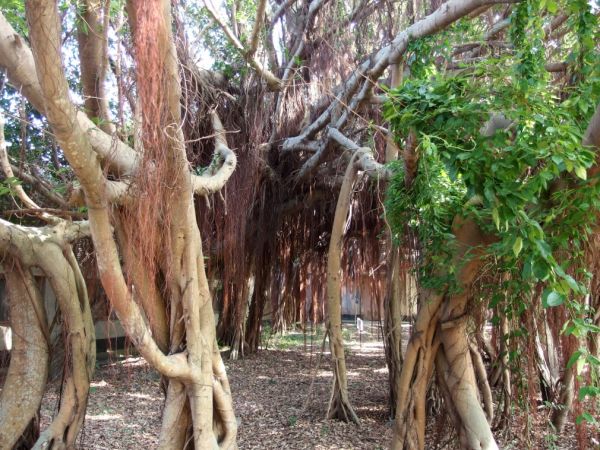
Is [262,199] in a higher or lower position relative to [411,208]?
higher

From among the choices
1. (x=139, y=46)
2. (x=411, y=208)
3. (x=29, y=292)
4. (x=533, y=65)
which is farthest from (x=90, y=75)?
(x=533, y=65)

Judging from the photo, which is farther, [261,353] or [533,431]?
[261,353]

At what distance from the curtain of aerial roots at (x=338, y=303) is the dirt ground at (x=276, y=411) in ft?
0.44

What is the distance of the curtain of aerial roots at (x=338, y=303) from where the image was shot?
469 centimetres

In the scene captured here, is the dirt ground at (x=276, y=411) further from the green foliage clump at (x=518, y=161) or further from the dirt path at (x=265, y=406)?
the green foliage clump at (x=518, y=161)

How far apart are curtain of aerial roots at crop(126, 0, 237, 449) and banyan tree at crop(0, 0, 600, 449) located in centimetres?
1

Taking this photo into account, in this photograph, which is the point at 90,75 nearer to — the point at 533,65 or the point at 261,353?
the point at 533,65

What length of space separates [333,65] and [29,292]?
140 inches

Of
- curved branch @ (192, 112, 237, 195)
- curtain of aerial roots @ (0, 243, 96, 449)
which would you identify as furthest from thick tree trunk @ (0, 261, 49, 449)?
curved branch @ (192, 112, 237, 195)

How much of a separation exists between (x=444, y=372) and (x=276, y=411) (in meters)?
2.40

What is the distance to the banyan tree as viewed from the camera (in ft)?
7.71

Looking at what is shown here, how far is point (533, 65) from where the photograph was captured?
2.48m

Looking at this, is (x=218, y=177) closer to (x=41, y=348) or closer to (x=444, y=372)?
(x=41, y=348)

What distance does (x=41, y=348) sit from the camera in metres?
3.76
